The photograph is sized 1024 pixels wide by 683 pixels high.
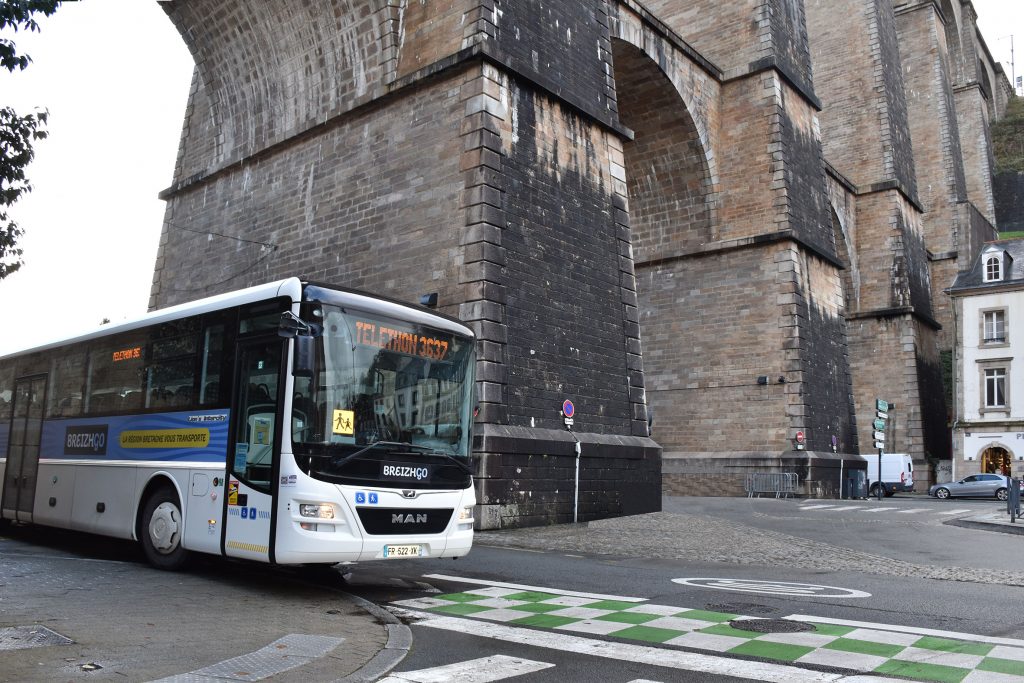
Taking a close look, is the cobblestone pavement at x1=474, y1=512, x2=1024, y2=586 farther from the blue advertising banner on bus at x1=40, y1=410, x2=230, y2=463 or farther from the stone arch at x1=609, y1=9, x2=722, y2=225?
the stone arch at x1=609, y1=9, x2=722, y2=225

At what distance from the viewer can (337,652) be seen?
211 inches

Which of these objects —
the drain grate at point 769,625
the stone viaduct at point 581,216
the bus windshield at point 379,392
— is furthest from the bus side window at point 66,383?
the drain grate at point 769,625

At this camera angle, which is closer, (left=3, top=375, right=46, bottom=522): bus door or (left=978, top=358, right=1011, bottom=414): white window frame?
(left=3, top=375, right=46, bottom=522): bus door

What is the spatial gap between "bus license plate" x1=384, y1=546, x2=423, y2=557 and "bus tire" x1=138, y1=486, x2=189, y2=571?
7.73 ft

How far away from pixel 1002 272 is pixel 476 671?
38.7 m

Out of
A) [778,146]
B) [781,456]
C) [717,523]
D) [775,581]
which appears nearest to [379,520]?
[775,581]

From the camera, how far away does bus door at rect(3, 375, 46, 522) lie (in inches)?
445

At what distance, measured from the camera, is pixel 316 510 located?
7.17 meters

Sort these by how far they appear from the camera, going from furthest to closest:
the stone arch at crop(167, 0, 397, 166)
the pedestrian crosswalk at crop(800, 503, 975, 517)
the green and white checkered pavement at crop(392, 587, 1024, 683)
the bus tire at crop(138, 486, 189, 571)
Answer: the pedestrian crosswalk at crop(800, 503, 975, 517), the stone arch at crop(167, 0, 397, 166), the bus tire at crop(138, 486, 189, 571), the green and white checkered pavement at crop(392, 587, 1024, 683)

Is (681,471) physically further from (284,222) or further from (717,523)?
(284,222)

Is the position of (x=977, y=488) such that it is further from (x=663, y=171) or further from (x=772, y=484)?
(x=663, y=171)

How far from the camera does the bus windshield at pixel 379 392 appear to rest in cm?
729

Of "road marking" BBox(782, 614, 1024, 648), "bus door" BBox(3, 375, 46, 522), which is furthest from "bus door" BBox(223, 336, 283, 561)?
"bus door" BBox(3, 375, 46, 522)

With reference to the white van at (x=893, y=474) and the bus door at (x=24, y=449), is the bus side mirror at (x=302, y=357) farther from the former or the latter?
the white van at (x=893, y=474)
